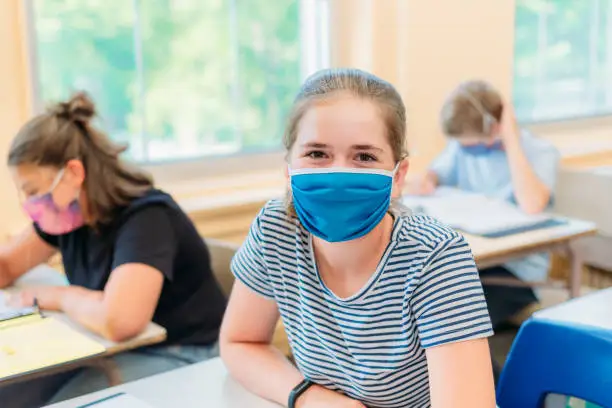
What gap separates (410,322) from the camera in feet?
4.03

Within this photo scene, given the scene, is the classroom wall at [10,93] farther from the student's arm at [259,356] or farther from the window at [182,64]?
the student's arm at [259,356]

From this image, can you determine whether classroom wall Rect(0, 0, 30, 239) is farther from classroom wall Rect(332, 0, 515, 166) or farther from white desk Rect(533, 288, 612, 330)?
white desk Rect(533, 288, 612, 330)

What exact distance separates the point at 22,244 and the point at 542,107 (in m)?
3.33

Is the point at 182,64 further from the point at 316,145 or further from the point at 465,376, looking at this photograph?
the point at 465,376

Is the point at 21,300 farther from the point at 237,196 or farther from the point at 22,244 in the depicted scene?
→ the point at 237,196

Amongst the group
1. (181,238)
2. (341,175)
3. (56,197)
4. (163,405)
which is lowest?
(163,405)

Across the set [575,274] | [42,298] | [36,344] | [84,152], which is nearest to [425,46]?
[575,274]

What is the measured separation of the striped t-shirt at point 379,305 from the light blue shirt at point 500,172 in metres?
1.85

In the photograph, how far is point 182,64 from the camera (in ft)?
10.00

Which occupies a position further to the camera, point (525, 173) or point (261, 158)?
point (261, 158)

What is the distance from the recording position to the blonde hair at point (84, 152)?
1.91 meters

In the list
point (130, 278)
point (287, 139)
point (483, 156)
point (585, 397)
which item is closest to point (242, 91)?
point (483, 156)

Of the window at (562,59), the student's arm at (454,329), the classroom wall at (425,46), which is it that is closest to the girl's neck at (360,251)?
the student's arm at (454,329)

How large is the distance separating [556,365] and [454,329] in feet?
0.84
